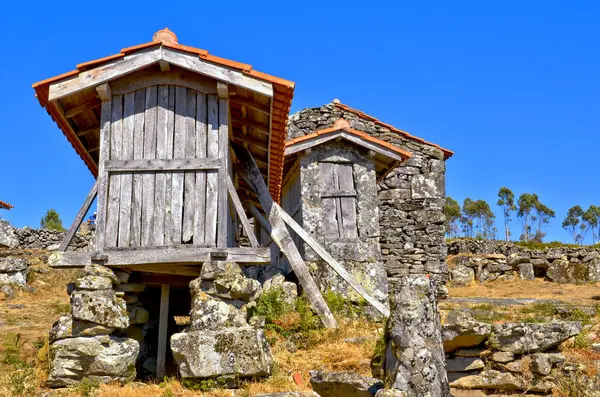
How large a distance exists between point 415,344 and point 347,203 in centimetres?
629

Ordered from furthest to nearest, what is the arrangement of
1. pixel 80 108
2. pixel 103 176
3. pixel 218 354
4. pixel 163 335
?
pixel 163 335, pixel 80 108, pixel 103 176, pixel 218 354

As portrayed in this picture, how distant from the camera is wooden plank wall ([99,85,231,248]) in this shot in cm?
762

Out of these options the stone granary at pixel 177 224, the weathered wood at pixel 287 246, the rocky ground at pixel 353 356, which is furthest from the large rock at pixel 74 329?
the weathered wood at pixel 287 246

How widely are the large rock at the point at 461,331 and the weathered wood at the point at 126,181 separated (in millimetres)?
4254

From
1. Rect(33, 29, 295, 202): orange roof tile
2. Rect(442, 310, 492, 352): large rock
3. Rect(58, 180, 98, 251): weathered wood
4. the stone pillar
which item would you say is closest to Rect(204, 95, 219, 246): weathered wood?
Rect(33, 29, 295, 202): orange roof tile

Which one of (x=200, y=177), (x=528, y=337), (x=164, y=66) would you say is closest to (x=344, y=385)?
(x=528, y=337)

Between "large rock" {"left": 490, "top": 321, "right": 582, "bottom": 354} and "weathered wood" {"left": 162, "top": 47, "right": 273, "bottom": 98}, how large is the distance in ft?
14.0

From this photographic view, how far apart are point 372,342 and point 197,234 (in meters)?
2.91

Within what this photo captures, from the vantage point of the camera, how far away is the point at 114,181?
7.79m

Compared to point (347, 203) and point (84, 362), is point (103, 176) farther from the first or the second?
Result: point (347, 203)

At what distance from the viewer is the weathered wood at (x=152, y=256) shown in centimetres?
741

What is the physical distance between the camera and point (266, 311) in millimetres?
9516

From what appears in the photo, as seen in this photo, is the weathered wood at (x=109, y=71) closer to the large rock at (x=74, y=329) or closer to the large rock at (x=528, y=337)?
the large rock at (x=74, y=329)

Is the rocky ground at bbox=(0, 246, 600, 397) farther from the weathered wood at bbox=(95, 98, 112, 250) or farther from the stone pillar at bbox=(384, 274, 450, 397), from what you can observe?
the weathered wood at bbox=(95, 98, 112, 250)
